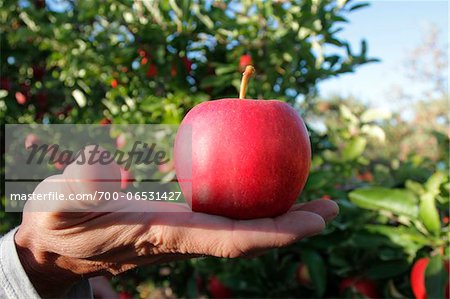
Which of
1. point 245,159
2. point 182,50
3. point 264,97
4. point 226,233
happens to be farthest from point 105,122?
point 226,233

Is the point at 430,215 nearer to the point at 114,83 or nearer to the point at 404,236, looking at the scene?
the point at 404,236

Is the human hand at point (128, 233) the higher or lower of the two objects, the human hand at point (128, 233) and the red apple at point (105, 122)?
the higher

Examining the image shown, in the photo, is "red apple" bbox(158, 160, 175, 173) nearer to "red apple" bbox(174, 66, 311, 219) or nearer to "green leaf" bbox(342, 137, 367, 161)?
"green leaf" bbox(342, 137, 367, 161)

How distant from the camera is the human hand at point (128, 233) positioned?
2.00 feet

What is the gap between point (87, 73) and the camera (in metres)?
2.05

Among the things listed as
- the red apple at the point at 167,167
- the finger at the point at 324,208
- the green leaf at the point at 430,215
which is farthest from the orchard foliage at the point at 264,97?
the finger at the point at 324,208

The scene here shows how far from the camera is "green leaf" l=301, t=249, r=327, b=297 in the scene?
57.0 inches

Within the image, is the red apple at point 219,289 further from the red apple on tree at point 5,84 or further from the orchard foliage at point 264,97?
the red apple on tree at point 5,84

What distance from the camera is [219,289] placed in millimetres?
1845

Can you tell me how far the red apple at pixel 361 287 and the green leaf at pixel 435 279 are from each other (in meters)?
0.29

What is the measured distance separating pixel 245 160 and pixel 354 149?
1226mm

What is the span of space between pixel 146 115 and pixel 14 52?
38.5 inches

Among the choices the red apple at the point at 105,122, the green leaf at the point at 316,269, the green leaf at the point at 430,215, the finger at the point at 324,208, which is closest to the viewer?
the finger at the point at 324,208

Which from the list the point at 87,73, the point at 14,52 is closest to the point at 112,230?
the point at 87,73
